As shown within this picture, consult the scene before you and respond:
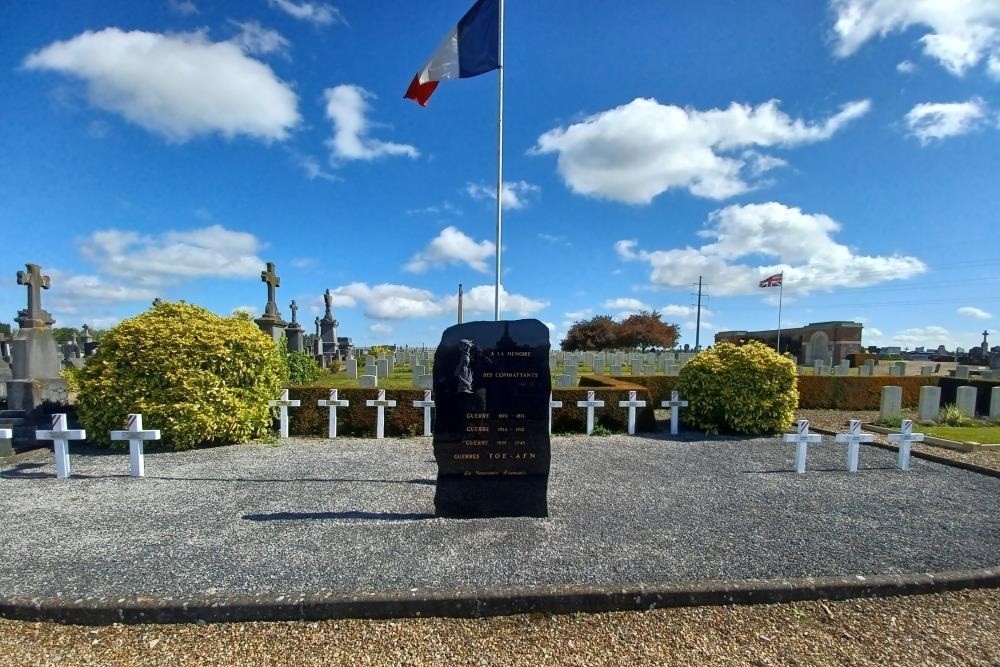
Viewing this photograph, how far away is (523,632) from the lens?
285cm

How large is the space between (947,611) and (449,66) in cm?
858

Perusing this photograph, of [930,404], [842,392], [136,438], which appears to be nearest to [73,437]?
[136,438]

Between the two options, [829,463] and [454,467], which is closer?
[454,467]

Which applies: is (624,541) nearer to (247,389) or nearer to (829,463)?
(829,463)

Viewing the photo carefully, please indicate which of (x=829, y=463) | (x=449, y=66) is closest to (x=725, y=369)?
(x=829, y=463)

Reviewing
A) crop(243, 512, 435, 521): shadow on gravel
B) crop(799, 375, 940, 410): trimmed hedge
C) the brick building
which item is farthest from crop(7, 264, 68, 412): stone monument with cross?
the brick building

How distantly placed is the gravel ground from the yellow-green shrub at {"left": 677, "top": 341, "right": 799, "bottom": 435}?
565 cm

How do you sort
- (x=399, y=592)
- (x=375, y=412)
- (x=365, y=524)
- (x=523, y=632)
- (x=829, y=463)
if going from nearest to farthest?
1. (x=523, y=632)
2. (x=399, y=592)
3. (x=365, y=524)
4. (x=829, y=463)
5. (x=375, y=412)

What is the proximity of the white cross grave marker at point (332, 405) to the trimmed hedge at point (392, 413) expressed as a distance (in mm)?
127

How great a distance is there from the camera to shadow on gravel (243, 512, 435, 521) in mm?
4473

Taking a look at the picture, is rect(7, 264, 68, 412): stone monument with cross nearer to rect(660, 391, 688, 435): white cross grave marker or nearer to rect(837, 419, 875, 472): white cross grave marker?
rect(660, 391, 688, 435): white cross grave marker

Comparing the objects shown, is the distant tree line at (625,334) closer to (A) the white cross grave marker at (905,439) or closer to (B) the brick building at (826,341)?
(B) the brick building at (826,341)

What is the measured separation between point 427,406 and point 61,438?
4.85m

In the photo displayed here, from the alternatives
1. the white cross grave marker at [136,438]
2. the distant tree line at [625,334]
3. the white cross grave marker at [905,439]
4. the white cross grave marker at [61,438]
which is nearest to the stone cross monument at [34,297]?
the white cross grave marker at [61,438]
